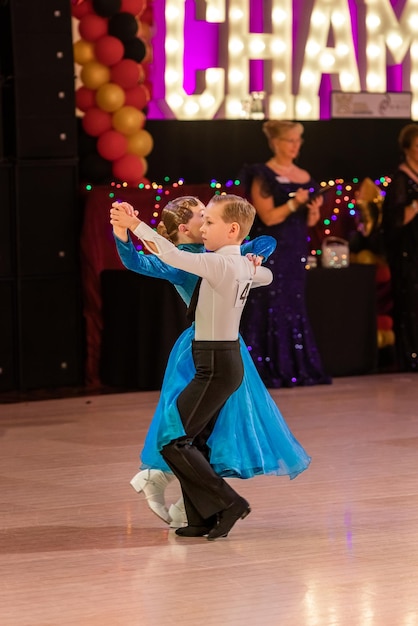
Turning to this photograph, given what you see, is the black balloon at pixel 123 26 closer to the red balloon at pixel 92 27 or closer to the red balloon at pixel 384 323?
the red balloon at pixel 92 27

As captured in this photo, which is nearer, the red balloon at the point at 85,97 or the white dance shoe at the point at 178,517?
the white dance shoe at the point at 178,517

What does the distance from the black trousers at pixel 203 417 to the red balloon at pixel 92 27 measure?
12.5 feet

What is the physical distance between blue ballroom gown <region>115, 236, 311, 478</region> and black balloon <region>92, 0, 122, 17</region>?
3.49 metres

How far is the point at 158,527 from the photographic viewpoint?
4238 millimetres

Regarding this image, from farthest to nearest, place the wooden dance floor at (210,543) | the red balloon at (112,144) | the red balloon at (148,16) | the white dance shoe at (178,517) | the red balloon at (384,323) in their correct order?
the red balloon at (384,323) → the red balloon at (148,16) → the red balloon at (112,144) → the white dance shoe at (178,517) → the wooden dance floor at (210,543)

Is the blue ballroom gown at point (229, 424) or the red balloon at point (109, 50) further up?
the red balloon at point (109, 50)

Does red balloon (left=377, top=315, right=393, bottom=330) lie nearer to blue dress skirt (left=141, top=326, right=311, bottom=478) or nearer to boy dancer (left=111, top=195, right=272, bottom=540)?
blue dress skirt (left=141, top=326, right=311, bottom=478)

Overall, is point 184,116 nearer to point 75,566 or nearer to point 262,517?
point 262,517

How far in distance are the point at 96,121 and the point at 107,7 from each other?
69cm

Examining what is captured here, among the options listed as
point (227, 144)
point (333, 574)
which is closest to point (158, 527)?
point (333, 574)

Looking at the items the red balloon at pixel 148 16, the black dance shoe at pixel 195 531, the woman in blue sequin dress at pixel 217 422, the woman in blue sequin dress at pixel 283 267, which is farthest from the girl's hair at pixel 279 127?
the black dance shoe at pixel 195 531

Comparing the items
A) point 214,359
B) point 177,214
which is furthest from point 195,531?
point 177,214

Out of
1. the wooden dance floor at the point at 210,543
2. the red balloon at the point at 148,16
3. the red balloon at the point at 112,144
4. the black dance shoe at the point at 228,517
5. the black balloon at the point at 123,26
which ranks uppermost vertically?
the red balloon at the point at 148,16

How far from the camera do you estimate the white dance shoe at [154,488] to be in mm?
4141
